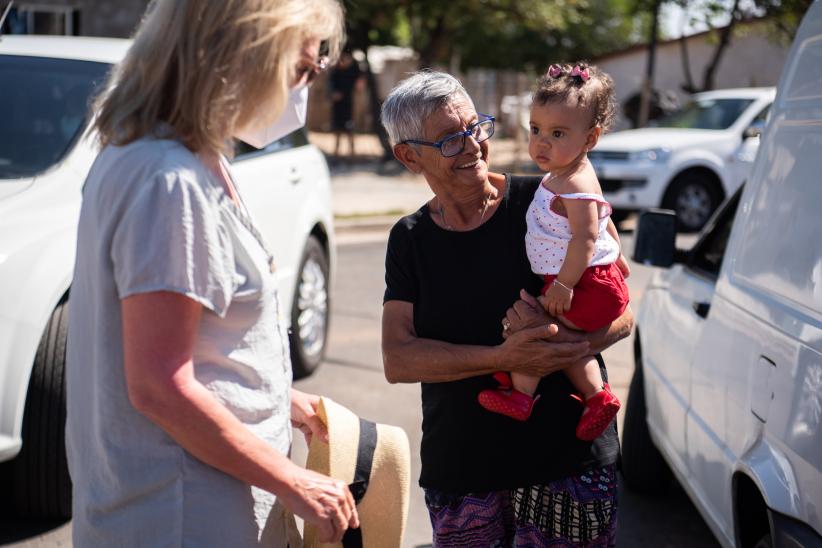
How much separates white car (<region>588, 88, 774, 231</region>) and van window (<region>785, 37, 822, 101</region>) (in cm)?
975

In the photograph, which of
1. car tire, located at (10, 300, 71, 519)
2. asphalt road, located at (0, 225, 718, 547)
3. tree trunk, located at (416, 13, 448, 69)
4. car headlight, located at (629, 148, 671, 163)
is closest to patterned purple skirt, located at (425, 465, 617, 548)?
asphalt road, located at (0, 225, 718, 547)

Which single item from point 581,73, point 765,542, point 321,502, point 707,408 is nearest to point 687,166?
point 707,408

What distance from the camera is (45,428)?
3.81 metres

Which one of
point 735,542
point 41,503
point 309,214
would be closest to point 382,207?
point 309,214

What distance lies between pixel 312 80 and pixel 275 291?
0.40 metres

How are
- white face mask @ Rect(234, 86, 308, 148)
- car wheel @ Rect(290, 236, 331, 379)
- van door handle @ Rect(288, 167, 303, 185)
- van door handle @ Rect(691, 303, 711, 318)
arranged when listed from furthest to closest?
car wheel @ Rect(290, 236, 331, 379) < van door handle @ Rect(288, 167, 303, 185) < van door handle @ Rect(691, 303, 711, 318) < white face mask @ Rect(234, 86, 308, 148)

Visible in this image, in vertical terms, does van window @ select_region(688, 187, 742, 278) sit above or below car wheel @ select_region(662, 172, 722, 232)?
above

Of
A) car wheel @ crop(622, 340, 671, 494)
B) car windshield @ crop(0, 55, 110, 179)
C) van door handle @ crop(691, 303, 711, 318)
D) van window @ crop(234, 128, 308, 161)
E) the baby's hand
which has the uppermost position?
car windshield @ crop(0, 55, 110, 179)

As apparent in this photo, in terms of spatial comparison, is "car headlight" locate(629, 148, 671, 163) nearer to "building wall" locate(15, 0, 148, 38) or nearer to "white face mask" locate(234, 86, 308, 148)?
"building wall" locate(15, 0, 148, 38)

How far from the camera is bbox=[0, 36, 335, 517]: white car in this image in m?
3.69

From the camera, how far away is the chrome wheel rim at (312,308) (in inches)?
237

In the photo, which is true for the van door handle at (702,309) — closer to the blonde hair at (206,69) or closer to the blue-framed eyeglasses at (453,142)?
the blue-framed eyeglasses at (453,142)

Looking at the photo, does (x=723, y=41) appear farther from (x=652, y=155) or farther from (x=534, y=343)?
(x=534, y=343)

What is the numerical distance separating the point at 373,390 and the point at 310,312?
1.96 ft
